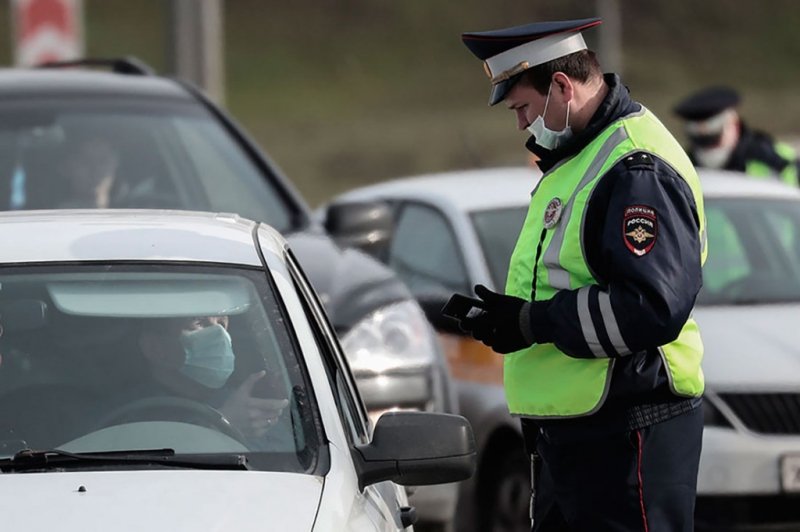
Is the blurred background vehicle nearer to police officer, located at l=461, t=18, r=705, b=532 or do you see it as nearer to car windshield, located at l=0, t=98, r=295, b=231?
car windshield, located at l=0, t=98, r=295, b=231

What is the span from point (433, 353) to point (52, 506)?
3130 mm

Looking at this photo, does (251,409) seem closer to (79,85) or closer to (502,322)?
(502,322)

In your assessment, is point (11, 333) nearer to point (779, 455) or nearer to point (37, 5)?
point (779, 455)

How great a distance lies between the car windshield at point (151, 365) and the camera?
3729mm

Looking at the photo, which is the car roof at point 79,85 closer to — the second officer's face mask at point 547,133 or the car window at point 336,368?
the car window at point 336,368

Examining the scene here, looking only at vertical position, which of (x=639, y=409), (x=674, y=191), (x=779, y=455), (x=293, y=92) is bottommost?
(x=293, y=92)

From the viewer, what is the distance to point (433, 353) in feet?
20.7

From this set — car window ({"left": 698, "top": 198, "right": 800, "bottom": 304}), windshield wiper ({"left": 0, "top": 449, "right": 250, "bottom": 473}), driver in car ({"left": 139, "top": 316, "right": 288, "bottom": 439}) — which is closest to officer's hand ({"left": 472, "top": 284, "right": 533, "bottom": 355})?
driver in car ({"left": 139, "top": 316, "right": 288, "bottom": 439})

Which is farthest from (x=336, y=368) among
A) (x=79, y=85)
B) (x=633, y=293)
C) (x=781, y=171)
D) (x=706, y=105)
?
(x=781, y=171)

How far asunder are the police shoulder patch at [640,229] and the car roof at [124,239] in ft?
2.61

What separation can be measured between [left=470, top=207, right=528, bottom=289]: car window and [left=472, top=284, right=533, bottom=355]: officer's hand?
318 centimetres

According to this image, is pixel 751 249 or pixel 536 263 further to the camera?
pixel 751 249

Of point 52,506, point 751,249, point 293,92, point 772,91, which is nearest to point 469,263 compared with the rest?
point 751,249

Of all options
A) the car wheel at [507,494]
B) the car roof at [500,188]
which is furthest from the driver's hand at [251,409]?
the car roof at [500,188]
